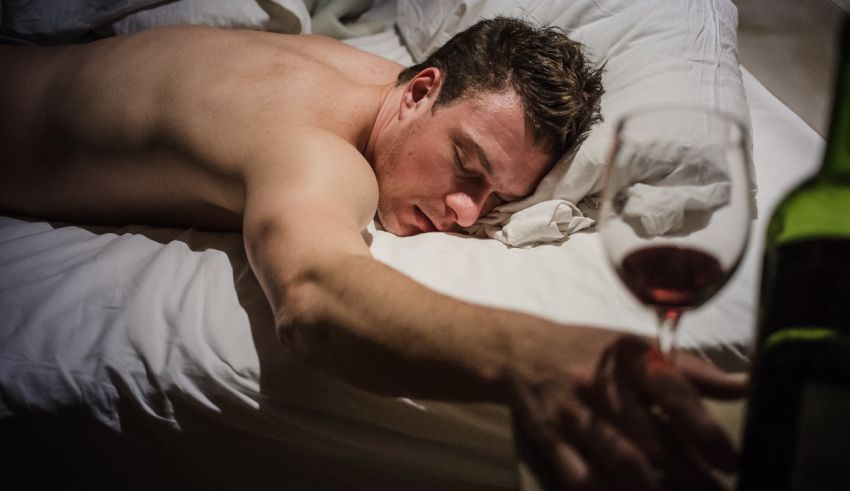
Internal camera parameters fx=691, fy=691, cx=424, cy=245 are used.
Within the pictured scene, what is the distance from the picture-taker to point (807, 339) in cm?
46

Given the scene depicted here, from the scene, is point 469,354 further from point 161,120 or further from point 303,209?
point 161,120

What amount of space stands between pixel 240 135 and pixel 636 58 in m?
0.70

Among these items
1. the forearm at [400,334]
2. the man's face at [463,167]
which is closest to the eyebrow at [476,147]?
the man's face at [463,167]

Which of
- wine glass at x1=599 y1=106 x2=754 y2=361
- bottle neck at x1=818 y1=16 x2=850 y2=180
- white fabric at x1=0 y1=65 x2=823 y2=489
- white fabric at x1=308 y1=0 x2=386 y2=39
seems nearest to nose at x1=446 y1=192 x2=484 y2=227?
white fabric at x1=0 y1=65 x2=823 y2=489

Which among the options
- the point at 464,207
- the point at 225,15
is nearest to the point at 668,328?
the point at 464,207

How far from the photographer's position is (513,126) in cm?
113

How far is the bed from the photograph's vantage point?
83 centimetres

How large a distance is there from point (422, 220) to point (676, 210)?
638 millimetres

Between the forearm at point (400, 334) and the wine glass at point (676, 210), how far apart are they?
8 centimetres

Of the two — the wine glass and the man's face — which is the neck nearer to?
the man's face

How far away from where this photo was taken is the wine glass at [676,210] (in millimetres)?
481

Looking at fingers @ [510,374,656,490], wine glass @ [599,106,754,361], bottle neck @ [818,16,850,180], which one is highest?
bottle neck @ [818,16,850,180]

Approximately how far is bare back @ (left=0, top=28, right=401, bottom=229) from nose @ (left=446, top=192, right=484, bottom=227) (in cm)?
20

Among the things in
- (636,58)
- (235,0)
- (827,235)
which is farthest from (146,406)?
(235,0)
